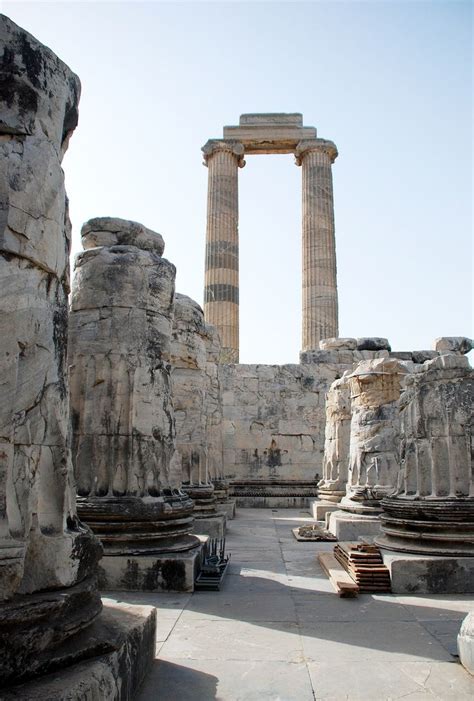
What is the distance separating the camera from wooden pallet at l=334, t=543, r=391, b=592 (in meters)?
5.28

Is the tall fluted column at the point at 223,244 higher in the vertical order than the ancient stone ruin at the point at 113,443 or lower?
higher

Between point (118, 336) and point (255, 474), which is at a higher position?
point (118, 336)

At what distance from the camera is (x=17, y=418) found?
2.48 m

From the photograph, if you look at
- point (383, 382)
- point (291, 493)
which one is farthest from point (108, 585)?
point (291, 493)

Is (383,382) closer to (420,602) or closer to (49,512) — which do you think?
(420,602)

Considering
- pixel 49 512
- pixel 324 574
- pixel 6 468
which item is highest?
pixel 6 468

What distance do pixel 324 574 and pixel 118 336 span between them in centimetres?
310

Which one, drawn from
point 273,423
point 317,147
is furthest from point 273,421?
point 317,147

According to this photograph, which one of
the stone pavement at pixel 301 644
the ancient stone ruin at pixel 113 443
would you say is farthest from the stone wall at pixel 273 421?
the stone pavement at pixel 301 644

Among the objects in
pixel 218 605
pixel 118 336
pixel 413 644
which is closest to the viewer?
pixel 413 644

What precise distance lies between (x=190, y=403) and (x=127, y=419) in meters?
3.38

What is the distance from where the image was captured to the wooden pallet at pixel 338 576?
5.06m

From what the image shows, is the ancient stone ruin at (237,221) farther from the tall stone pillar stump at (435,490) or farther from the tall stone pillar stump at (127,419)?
the tall stone pillar stump at (127,419)

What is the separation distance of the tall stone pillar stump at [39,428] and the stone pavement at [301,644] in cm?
62
